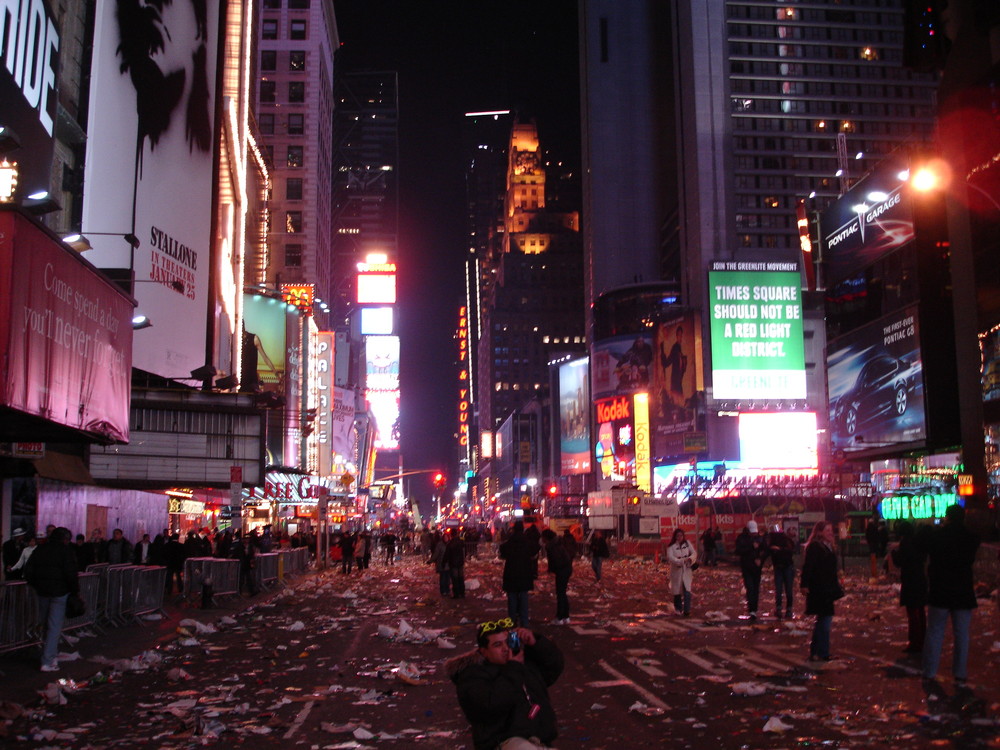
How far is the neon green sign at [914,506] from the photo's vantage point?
4906 cm

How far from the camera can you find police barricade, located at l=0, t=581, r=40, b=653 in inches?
538

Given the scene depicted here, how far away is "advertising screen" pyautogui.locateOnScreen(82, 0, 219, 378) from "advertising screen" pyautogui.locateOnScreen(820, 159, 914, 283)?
1425 inches

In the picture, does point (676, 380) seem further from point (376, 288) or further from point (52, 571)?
point (52, 571)

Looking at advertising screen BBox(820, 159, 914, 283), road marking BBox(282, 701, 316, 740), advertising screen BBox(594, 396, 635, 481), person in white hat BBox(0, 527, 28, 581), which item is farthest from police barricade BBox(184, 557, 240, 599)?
advertising screen BBox(594, 396, 635, 481)

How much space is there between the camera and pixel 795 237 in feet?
362

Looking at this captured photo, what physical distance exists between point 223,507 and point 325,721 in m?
44.8

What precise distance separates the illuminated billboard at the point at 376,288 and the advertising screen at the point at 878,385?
3765 inches

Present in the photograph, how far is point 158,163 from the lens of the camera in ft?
112

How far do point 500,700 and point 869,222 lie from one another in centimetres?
5766

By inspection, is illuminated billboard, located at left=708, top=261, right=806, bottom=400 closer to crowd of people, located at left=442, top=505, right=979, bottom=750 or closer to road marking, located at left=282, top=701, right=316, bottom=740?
crowd of people, located at left=442, top=505, right=979, bottom=750

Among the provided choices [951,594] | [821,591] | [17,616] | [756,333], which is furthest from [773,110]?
[17,616]

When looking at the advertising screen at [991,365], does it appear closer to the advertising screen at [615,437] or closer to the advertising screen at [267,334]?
the advertising screen at [267,334]

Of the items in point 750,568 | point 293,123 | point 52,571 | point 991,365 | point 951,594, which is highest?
point 293,123

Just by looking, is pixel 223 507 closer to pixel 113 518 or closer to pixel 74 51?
pixel 113 518
